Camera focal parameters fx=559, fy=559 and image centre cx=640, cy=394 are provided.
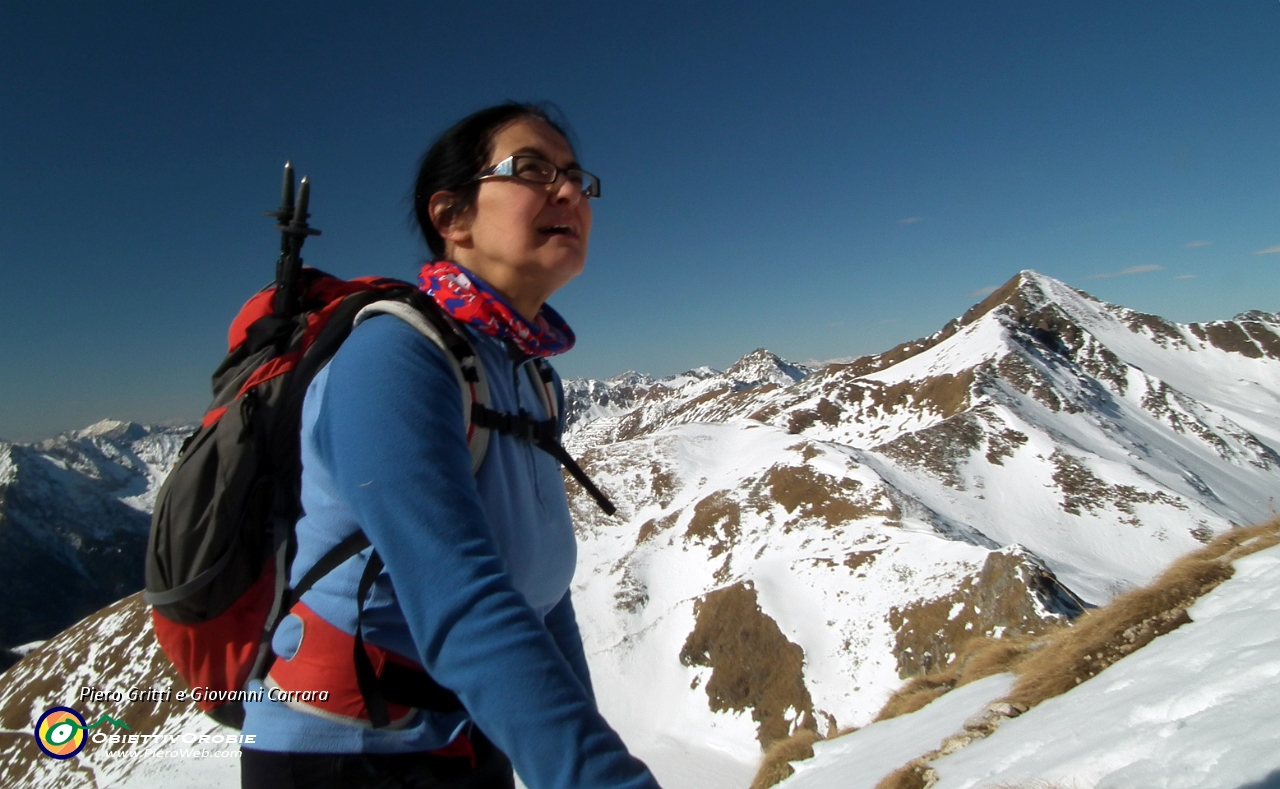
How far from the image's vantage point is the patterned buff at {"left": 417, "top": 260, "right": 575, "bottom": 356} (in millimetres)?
2361

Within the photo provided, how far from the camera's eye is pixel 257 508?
224 centimetres

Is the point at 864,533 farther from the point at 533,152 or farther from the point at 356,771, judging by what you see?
the point at 356,771

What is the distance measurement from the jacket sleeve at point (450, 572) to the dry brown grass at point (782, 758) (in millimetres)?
9471

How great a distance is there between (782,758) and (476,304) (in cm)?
1016

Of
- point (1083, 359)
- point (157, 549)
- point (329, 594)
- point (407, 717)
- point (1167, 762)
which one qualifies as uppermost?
point (1083, 359)

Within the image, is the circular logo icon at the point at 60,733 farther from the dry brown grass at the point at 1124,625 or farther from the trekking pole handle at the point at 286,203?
the dry brown grass at the point at 1124,625

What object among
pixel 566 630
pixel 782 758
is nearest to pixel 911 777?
pixel 782 758

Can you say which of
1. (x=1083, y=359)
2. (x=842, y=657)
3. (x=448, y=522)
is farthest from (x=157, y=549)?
(x=1083, y=359)

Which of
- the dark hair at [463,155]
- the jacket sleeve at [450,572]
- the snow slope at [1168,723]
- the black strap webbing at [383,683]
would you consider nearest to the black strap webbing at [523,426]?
the jacket sleeve at [450,572]

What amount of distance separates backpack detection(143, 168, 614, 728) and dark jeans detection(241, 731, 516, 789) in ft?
0.64

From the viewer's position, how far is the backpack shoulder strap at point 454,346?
6.45 feet

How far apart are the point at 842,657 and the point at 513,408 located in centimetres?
4161

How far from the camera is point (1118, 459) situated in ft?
250

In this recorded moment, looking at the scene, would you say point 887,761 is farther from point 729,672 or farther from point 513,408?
point 729,672
